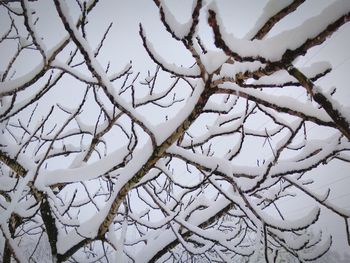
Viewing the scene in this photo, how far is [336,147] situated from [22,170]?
2.24m

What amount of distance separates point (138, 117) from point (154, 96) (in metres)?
1.69

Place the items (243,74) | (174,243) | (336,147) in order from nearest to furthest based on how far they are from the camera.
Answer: (243,74) → (336,147) → (174,243)

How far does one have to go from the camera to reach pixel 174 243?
2.16m

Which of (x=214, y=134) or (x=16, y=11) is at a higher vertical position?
(x=16, y=11)

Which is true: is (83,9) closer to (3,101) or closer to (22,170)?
(22,170)

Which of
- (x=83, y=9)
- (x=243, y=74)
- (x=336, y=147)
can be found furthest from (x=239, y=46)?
(x=336, y=147)

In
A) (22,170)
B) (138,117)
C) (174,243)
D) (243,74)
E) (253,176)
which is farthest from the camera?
(174,243)

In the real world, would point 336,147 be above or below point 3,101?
below

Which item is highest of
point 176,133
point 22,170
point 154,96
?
point 154,96

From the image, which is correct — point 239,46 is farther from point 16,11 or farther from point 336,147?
point 16,11

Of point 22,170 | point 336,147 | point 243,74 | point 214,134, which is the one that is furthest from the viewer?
point 214,134

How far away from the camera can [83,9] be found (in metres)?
1.44

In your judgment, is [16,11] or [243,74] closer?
[243,74]

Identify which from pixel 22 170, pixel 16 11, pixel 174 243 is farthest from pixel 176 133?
pixel 16 11
